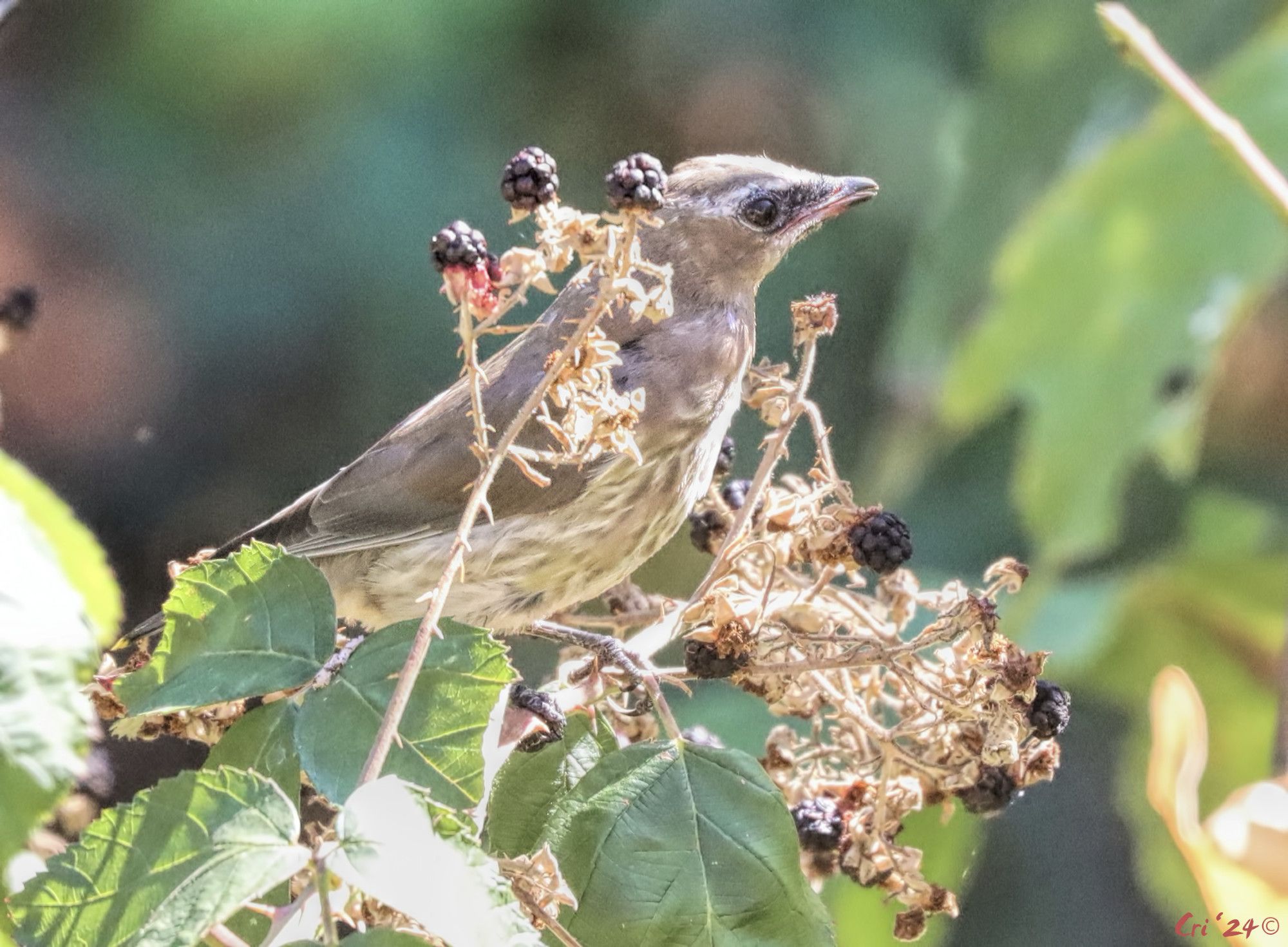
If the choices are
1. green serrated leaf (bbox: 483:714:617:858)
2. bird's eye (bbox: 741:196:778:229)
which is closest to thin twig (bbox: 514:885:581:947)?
green serrated leaf (bbox: 483:714:617:858)

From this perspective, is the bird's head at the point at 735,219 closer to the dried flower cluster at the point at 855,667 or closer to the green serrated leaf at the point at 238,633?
the dried flower cluster at the point at 855,667

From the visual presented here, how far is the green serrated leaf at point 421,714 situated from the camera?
1733mm

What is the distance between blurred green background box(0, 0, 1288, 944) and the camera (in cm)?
430

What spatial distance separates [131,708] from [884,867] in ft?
3.45

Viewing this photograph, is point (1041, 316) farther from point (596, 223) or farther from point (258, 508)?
point (258, 508)

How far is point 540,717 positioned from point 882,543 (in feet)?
1.70

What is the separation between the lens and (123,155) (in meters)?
5.20

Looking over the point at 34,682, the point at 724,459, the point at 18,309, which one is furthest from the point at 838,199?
the point at 34,682

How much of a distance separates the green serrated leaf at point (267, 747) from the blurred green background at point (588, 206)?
2396mm

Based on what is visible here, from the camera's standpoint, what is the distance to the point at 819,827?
2.28 metres

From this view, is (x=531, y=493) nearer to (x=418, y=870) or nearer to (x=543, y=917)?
(x=543, y=917)

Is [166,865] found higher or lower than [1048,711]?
lower

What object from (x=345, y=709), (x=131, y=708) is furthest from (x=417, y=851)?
(x=131, y=708)

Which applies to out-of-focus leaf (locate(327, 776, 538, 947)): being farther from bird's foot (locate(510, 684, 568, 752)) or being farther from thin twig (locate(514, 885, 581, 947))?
bird's foot (locate(510, 684, 568, 752))
